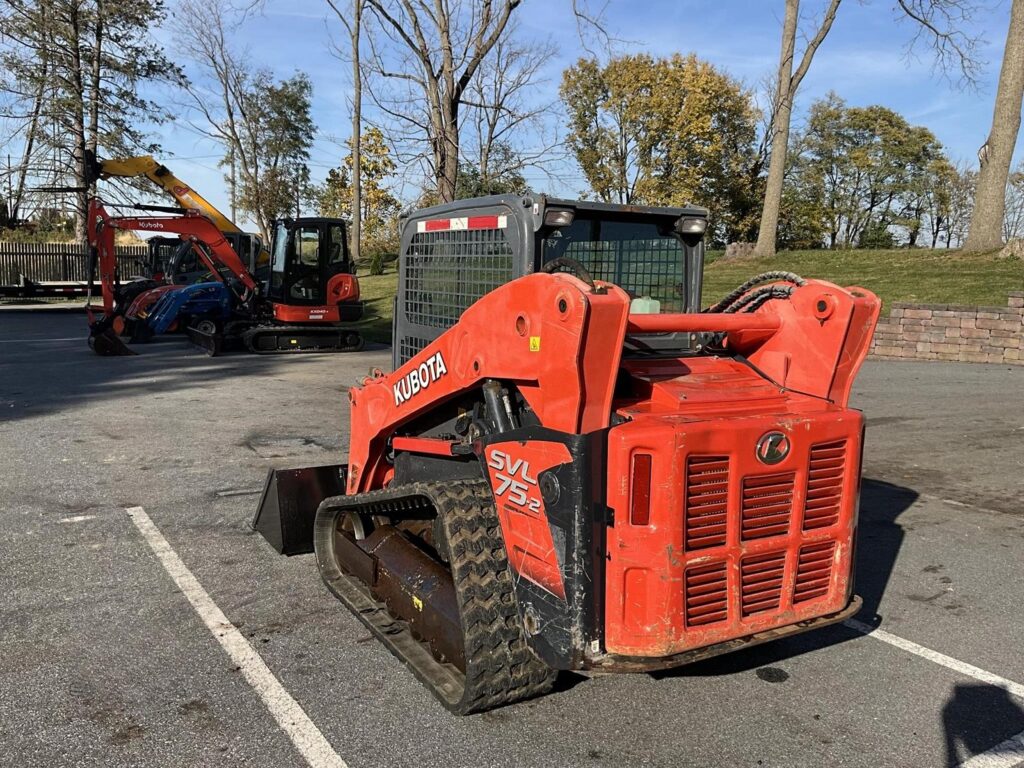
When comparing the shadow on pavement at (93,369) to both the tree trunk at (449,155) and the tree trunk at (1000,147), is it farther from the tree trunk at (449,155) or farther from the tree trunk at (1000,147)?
the tree trunk at (1000,147)

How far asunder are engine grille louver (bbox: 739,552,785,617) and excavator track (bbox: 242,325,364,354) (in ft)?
48.0

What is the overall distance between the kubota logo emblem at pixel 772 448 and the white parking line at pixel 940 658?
1.70 meters

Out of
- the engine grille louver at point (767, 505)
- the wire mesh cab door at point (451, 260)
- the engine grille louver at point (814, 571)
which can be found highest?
the wire mesh cab door at point (451, 260)

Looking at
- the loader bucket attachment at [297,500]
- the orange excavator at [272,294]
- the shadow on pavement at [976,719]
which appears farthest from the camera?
the orange excavator at [272,294]

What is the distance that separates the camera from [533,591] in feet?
10.2

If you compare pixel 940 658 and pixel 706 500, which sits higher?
pixel 706 500

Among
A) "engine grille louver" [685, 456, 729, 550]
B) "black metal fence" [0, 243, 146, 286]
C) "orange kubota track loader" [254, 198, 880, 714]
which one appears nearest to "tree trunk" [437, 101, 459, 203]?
"orange kubota track loader" [254, 198, 880, 714]

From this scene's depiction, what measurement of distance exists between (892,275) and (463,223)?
1962 cm

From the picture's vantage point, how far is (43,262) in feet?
121

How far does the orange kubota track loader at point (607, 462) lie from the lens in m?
2.93

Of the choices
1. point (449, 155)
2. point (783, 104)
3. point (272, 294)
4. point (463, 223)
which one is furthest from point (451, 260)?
point (783, 104)

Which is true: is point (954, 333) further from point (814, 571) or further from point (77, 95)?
point (77, 95)

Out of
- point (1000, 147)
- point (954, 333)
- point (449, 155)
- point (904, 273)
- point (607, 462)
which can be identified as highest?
point (1000, 147)

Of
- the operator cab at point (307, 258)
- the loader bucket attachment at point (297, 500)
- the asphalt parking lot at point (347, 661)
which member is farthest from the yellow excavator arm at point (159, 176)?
the loader bucket attachment at point (297, 500)
